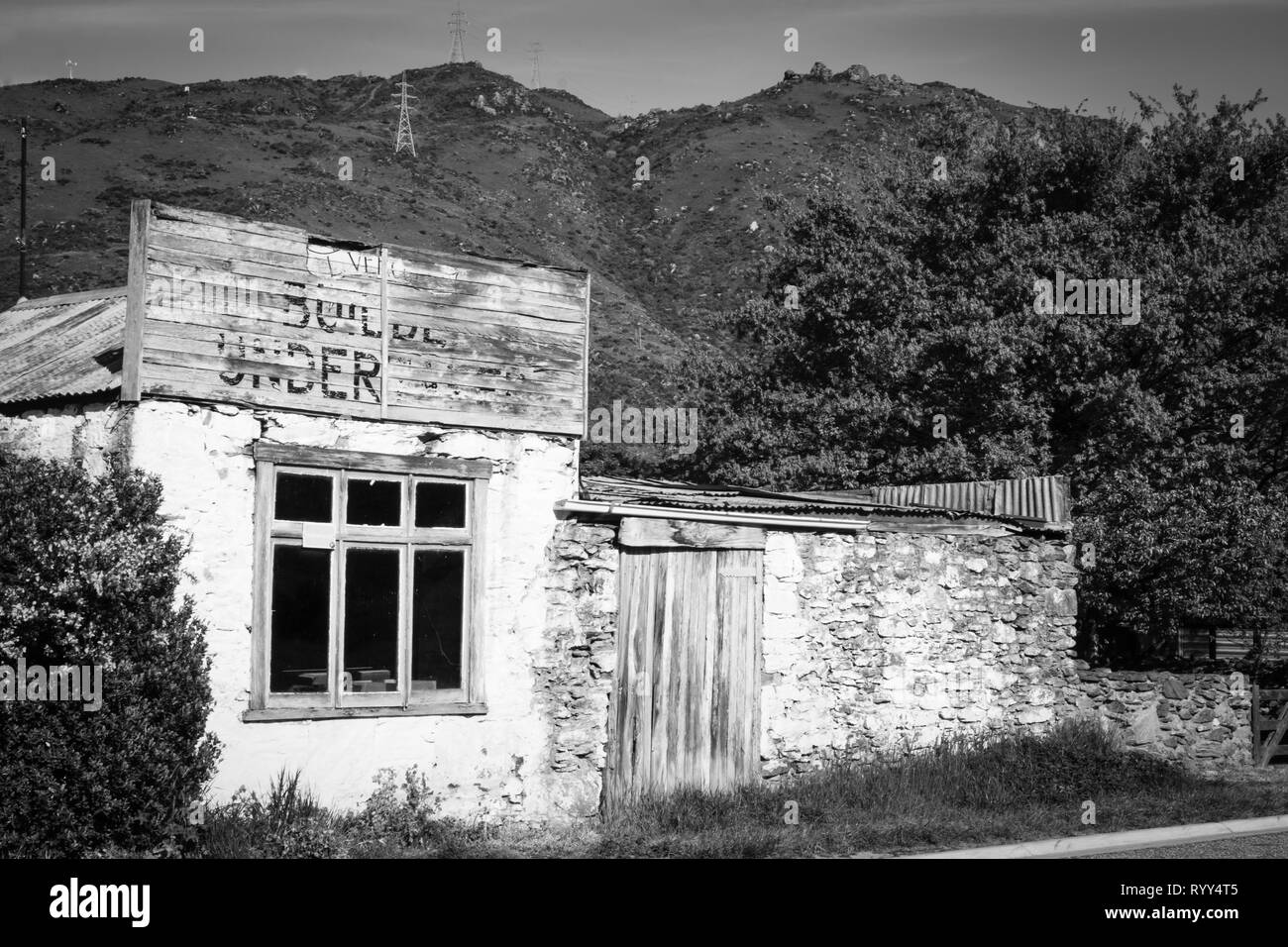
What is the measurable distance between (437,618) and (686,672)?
8.23 feet

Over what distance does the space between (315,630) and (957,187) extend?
21.8 meters

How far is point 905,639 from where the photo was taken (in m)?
13.2

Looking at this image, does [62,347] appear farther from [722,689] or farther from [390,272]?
[722,689]

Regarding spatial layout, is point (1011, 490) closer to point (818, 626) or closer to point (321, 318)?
point (818, 626)

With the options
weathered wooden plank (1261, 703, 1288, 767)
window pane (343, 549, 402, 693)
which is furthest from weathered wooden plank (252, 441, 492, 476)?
weathered wooden plank (1261, 703, 1288, 767)

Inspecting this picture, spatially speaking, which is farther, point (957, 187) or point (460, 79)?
point (460, 79)

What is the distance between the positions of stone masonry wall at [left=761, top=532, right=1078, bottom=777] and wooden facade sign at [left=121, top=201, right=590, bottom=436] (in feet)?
9.70

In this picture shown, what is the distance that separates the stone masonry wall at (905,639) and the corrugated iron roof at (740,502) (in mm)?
227

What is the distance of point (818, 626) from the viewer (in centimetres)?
1260

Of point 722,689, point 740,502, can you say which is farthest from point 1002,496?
point 722,689

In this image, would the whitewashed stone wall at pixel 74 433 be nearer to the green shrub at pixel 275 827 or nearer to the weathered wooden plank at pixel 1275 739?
the green shrub at pixel 275 827
